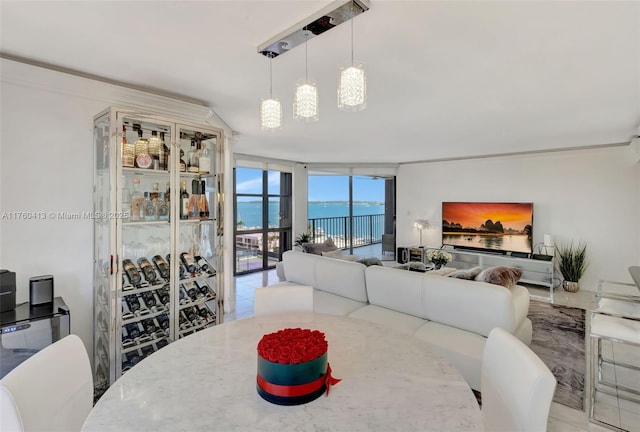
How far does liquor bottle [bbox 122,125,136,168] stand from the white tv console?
223 inches

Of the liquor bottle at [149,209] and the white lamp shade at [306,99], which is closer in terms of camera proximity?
the white lamp shade at [306,99]

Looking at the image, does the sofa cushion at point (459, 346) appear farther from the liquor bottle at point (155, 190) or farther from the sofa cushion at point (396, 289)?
the liquor bottle at point (155, 190)

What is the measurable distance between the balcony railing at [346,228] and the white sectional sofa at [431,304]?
4252 millimetres

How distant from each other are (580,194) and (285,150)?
5177 millimetres

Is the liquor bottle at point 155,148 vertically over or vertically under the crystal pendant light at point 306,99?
under

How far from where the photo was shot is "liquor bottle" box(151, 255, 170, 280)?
239 centimetres

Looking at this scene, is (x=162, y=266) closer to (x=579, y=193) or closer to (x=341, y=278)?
(x=341, y=278)

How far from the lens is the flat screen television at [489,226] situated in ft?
18.4

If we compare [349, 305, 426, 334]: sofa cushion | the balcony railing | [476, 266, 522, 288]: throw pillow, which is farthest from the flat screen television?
[349, 305, 426, 334]: sofa cushion

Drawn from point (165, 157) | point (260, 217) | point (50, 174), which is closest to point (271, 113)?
point (165, 157)

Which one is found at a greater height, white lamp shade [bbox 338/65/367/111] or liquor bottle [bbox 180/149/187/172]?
white lamp shade [bbox 338/65/367/111]

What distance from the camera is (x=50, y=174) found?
2135mm

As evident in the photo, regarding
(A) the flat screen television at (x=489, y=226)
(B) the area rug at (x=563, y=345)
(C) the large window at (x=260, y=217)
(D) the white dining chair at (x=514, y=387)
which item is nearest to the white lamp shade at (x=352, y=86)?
(D) the white dining chair at (x=514, y=387)

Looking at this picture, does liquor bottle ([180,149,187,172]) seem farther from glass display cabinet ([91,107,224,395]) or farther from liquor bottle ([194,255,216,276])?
liquor bottle ([194,255,216,276])
